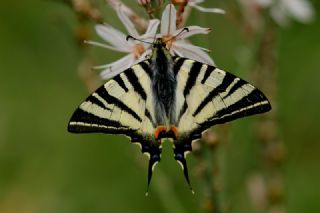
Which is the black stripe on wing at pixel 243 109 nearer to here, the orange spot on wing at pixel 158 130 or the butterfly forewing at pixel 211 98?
the butterfly forewing at pixel 211 98

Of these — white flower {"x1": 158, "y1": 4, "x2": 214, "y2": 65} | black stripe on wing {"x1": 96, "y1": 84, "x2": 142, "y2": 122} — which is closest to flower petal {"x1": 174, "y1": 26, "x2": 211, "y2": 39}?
white flower {"x1": 158, "y1": 4, "x2": 214, "y2": 65}

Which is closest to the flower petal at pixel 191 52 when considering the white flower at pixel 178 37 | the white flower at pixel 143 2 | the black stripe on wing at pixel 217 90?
the white flower at pixel 178 37

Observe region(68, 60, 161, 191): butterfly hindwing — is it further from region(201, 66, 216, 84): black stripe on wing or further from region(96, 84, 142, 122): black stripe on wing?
region(201, 66, 216, 84): black stripe on wing

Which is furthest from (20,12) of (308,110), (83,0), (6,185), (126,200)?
(83,0)

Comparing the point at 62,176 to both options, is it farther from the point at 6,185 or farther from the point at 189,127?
the point at 189,127

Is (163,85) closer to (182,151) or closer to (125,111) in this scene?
(125,111)

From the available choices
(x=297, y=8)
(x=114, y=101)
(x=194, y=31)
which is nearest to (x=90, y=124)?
(x=114, y=101)

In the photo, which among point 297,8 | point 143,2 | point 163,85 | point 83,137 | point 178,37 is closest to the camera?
point 143,2
